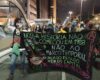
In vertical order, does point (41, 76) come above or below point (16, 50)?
below

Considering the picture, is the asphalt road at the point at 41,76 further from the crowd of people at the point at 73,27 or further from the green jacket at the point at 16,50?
the crowd of people at the point at 73,27

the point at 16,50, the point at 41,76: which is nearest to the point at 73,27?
the point at 41,76

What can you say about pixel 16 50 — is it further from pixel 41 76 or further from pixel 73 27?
pixel 73 27

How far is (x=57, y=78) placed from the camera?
311 inches

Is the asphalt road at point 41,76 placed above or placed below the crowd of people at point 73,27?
below

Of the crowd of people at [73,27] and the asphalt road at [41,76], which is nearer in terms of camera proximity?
the asphalt road at [41,76]

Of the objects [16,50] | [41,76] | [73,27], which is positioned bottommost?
[41,76]

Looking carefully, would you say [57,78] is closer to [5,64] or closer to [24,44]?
[24,44]

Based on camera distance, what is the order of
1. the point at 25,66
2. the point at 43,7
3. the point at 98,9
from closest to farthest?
the point at 25,66
the point at 98,9
the point at 43,7

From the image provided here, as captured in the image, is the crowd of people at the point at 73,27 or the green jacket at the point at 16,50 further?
the crowd of people at the point at 73,27

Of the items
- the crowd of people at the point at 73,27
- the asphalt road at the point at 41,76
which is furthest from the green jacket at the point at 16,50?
the crowd of people at the point at 73,27

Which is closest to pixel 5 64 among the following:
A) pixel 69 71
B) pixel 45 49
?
pixel 45 49

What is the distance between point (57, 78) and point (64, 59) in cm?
59

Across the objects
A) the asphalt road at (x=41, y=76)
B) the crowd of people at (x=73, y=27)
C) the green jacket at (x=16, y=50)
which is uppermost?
the crowd of people at (x=73, y=27)
